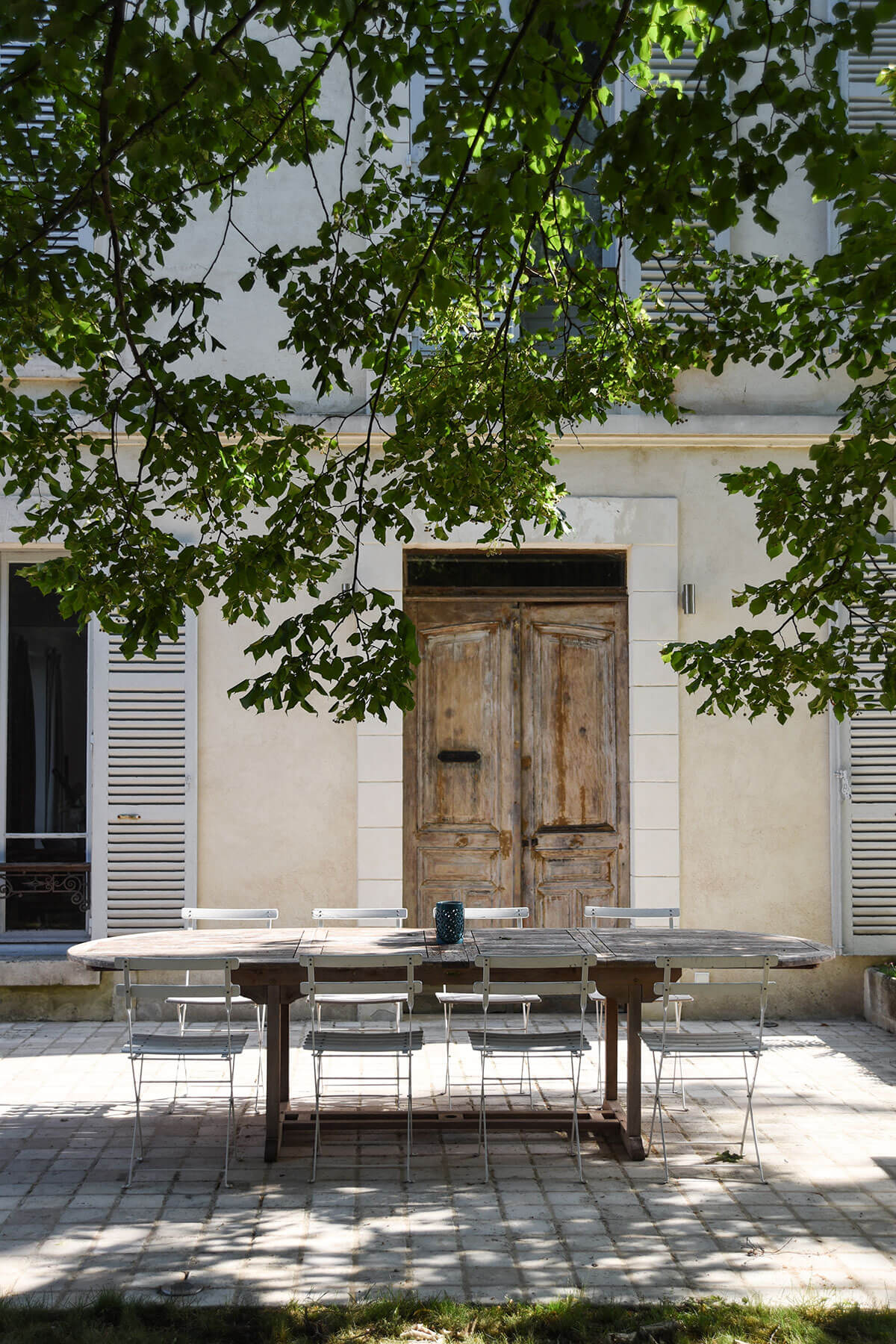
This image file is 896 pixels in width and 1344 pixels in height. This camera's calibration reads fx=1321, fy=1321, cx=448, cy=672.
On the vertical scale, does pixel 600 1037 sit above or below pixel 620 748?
below

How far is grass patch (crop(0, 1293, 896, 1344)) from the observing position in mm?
3611

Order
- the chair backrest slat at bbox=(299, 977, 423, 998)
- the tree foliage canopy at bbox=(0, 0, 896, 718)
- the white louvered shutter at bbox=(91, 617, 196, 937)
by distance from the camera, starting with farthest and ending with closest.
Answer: the white louvered shutter at bbox=(91, 617, 196, 937)
the chair backrest slat at bbox=(299, 977, 423, 998)
the tree foliage canopy at bbox=(0, 0, 896, 718)

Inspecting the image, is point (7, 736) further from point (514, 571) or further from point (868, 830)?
point (868, 830)

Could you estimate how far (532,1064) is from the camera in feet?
23.8

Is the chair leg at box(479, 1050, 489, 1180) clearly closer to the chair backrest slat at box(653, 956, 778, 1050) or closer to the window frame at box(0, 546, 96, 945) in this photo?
the chair backrest slat at box(653, 956, 778, 1050)

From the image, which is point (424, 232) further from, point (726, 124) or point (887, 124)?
point (887, 124)

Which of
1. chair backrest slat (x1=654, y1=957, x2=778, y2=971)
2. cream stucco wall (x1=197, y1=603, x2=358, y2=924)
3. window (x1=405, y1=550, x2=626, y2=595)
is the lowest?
chair backrest slat (x1=654, y1=957, x2=778, y2=971)

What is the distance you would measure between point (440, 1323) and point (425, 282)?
9.88 feet

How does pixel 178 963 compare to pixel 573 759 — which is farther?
pixel 573 759

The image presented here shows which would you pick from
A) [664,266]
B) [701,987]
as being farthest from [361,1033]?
[664,266]

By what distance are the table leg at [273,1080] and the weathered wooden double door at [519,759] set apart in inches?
120

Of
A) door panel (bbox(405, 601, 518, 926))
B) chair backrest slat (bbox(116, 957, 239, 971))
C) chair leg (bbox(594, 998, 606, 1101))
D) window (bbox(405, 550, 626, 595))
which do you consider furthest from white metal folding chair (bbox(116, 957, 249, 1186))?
window (bbox(405, 550, 626, 595))

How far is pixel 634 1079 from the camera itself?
5.49 m

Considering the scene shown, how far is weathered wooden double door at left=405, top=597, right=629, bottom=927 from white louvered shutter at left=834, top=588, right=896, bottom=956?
4.51 ft
